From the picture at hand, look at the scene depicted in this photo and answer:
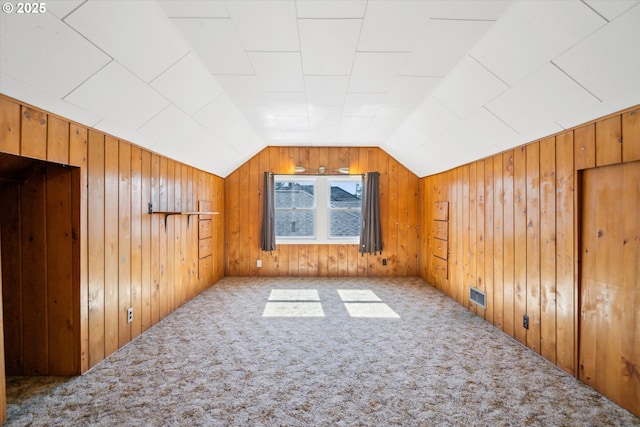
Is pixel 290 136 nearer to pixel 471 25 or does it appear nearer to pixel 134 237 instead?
pixel 134 237

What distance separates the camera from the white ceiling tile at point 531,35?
1.64 meters

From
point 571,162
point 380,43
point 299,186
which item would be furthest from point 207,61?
point 299,186

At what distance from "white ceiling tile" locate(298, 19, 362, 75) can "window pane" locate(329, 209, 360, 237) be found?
3.41m

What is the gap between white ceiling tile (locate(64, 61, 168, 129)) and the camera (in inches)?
80.5

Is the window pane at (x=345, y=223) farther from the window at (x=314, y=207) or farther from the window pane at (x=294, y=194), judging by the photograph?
the window pane at (x=294, y=194)

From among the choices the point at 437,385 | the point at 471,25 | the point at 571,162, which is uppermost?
the point at 471,25

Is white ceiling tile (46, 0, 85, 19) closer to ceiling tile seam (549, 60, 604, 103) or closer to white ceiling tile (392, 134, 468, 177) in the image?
ceiling tile seam (549, 60, 604, 103)

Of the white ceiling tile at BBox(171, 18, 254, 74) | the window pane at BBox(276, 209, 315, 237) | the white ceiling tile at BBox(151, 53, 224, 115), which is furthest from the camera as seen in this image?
the window pane at BBox(276, 209, 315, 237)

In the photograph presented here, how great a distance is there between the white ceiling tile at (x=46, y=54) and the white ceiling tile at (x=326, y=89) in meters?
1.61

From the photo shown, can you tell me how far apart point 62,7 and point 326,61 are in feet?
5.35

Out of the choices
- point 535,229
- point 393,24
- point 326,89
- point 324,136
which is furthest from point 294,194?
point 393,24

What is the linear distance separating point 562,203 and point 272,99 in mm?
2732

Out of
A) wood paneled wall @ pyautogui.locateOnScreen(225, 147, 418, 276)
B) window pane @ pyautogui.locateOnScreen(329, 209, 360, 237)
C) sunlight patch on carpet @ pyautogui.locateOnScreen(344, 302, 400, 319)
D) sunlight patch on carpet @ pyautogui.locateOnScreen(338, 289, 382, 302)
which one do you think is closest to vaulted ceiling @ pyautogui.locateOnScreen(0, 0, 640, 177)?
sunlight patch on carpet @ pyautogui.locateOnScreen(344, 302, 400, 319)

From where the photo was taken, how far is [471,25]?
201 centimetres
